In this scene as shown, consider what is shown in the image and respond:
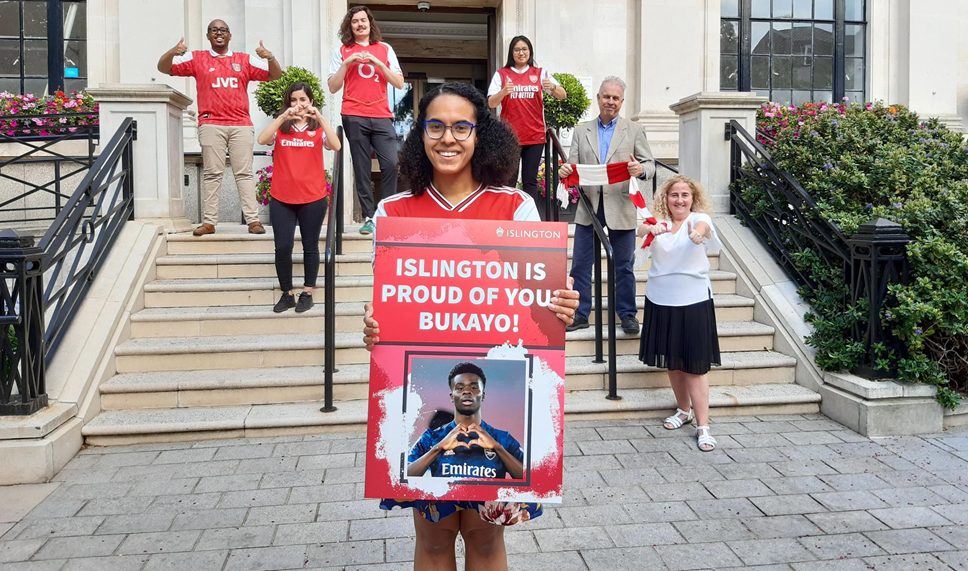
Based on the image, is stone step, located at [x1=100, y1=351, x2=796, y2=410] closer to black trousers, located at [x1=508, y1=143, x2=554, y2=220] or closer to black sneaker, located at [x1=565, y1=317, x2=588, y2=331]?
black sneaker, located at [x1=565, y1=317, x2=588, y2=331]

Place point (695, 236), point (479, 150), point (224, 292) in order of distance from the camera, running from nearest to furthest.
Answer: point (479, 150)
point (695, 236)
point (224, 292)

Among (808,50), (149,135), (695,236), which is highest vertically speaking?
(808,50)

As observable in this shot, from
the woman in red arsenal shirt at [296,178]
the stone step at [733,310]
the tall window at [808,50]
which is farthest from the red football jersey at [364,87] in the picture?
the tall window at [808,50]

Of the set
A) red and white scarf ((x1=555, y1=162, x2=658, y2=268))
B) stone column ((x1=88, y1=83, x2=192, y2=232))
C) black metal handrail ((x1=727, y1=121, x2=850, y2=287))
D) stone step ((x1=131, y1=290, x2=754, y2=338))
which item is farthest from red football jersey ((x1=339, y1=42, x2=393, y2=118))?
black metal handrail ((x1=727, y1=121, x2=850, y2=287))

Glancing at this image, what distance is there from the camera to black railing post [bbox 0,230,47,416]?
14.1 ft

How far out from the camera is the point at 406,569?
3115 millimetres

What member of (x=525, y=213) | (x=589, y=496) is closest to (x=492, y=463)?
(x=525, y=213)

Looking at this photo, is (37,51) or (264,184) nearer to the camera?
(264,184)

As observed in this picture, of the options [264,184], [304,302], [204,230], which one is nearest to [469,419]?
[304,302]

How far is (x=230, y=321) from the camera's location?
5.92m

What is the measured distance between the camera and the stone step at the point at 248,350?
5.52m

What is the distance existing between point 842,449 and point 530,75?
174 inches

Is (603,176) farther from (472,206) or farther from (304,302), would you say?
(472,206)

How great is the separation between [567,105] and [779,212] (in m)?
3.95
